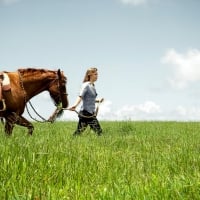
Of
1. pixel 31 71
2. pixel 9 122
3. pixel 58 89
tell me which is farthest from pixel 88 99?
pixel 9 122

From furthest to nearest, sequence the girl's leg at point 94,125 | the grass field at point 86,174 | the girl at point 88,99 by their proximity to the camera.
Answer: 1. the girl's leg at point 94,125
2. the girl at point 88,99
3. the grass field at point 86,174

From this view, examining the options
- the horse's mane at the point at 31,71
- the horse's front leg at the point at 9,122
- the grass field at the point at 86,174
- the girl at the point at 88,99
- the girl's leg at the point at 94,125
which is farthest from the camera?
the girl's leg at the point at 94,125

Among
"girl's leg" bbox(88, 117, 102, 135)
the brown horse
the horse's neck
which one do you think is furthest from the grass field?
"girl's leg" bbox(88, 117, 102, 135)

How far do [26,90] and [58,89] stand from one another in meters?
1.05

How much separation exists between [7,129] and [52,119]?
1.58m

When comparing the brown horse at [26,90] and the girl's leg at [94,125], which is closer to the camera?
the brown horse at [26,90]

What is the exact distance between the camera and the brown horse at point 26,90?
33.0 feet

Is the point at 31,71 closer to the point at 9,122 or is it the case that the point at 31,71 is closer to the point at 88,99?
the point at 9,122

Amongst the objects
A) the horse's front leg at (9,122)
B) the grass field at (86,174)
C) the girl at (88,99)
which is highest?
the girl at (88,99)

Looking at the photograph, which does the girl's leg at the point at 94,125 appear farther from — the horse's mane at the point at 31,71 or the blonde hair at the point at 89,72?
the horse's mane at the point at 31,71

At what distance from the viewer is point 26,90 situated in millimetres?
Answer: 10711

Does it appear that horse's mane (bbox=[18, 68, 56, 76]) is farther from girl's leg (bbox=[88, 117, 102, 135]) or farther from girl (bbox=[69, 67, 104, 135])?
girl's leg (bbox=[88, 117, 102, 135])

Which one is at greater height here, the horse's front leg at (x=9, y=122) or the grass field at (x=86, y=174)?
the horse's front leg at (x=9, y=122)

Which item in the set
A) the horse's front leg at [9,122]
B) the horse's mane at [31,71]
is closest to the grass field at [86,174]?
the horse's front leg at [9,122]
